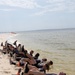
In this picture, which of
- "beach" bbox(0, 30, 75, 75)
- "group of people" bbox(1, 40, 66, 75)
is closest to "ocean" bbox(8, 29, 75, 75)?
"beach" bbox(0, 30, 75, 75)

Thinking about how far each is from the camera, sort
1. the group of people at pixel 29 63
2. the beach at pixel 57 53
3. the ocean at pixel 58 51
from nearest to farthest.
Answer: the group of people at pixel 29 63, the beach at pixel 57 53, the ocean at pixel 58 51

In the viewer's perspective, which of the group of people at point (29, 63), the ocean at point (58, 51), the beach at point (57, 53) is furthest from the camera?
the ocean at point (58, 51)

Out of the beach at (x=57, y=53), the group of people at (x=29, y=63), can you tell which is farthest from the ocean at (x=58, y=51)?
the group of people at (x=29, y=63)

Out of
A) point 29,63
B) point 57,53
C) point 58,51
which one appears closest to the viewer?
point 29,63

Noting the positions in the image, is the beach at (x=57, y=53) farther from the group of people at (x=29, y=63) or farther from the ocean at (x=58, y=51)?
the group of people at (x=29, y=63)

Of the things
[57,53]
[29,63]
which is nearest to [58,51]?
[57,53]

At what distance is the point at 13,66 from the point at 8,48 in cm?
756

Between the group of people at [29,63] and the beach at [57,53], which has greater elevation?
the group of people at [29,63]

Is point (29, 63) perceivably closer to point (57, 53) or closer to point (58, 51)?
point (57, 53)

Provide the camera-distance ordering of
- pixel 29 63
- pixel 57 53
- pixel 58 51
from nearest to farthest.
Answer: pixel 29 63, pixel 57 53, pixel 58 51

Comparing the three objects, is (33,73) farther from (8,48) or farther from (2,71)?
(8,48)

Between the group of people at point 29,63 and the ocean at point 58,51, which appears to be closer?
the group of people at point 29,63

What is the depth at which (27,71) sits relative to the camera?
11391mm

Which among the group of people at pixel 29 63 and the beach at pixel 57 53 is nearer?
the group of people at pixel 29 63
